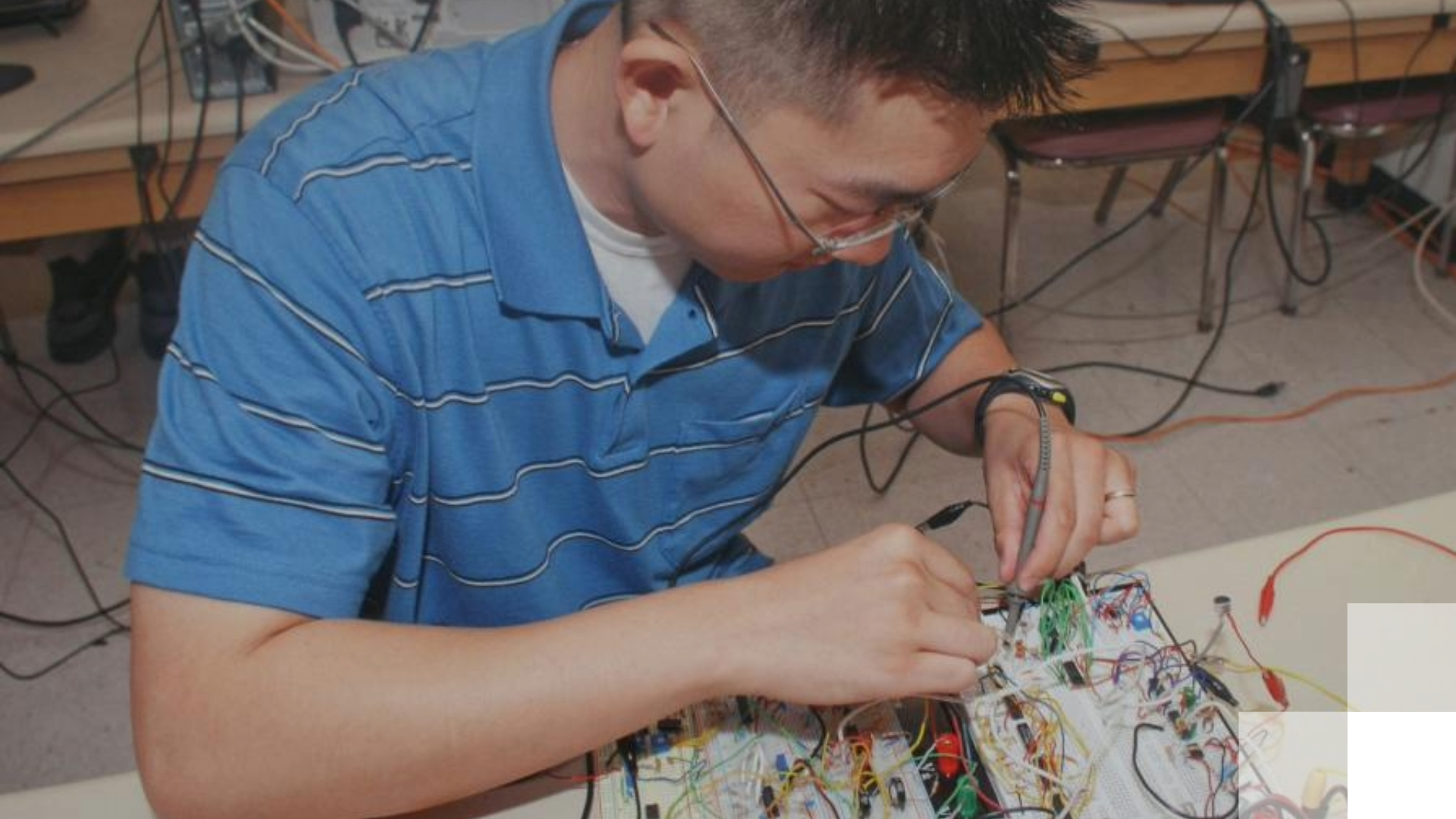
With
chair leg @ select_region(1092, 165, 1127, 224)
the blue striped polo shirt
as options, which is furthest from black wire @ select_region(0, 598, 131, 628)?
chair leg @ select_region(1092, 165, 1127, 224)

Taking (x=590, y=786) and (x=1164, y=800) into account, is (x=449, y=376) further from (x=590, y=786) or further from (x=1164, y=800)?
(x=1164, y=800)

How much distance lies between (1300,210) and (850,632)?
231 cm

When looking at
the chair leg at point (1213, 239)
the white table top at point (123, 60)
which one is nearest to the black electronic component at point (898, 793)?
the white table top at point (123, 60)

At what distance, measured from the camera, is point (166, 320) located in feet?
9.11

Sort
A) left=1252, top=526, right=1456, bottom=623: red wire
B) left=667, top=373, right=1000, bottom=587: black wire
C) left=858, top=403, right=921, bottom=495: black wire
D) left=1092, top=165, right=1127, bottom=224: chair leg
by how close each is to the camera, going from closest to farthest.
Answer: left=1252, top=526, right=1456, bottom=623: red wire
left=667, top=373, right=1000, bottom=587: black wire
left=858, top=403, right=921, bottom=495: black wire
left=1092, top=165, right=1127, bottom=224: chair leg

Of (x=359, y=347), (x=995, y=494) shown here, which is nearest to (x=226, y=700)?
(x=359, y=347)

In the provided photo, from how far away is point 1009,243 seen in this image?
8.55ft

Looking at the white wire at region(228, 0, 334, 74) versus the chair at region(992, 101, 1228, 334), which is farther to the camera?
the chair at region(992, 101, 1228, 334)

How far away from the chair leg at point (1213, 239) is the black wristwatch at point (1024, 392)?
161 cm

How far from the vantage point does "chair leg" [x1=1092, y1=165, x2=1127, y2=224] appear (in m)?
3.11

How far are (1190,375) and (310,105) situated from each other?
2.20 meters

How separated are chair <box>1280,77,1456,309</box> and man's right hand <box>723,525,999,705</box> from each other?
84.2 inches

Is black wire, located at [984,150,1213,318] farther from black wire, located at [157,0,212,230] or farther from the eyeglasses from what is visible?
the eyeglasses

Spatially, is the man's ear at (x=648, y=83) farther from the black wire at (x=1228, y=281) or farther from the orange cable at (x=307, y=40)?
the black wire at (x=1228, y=281)
